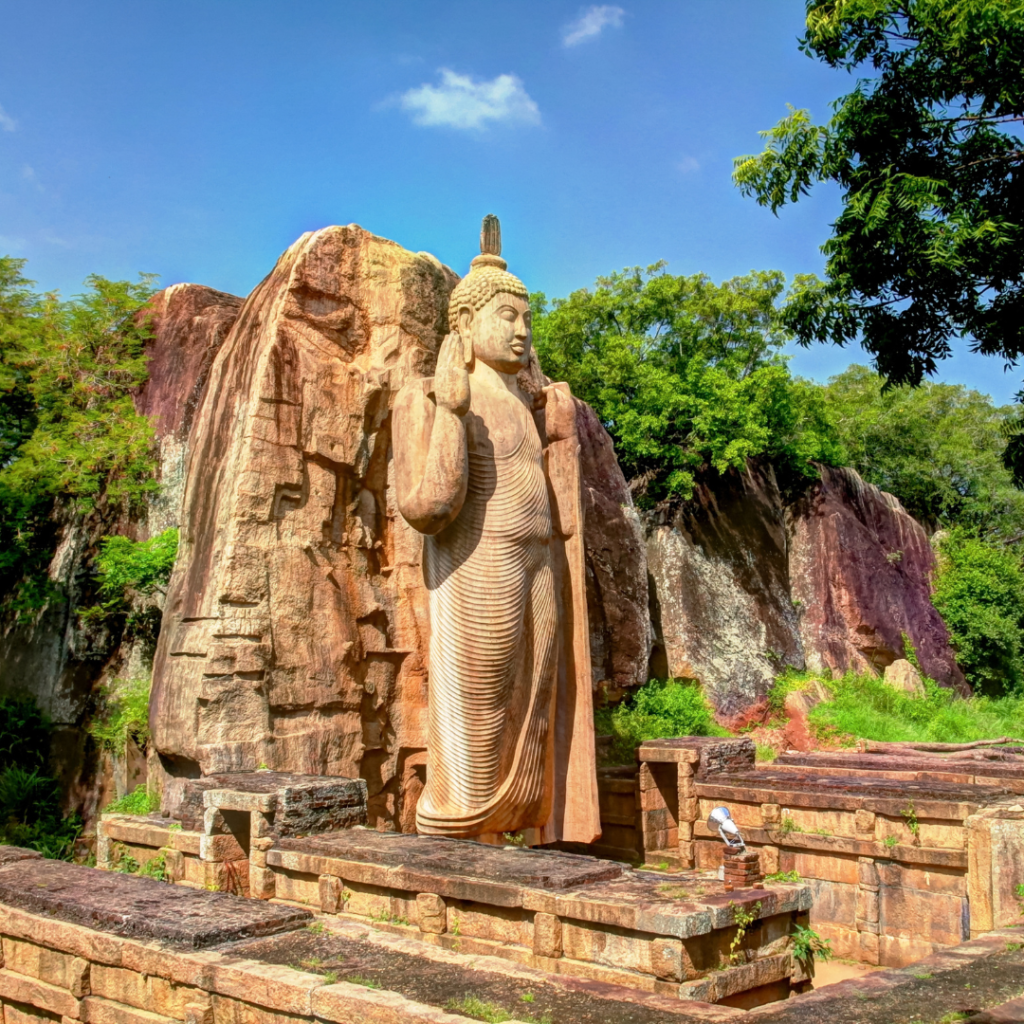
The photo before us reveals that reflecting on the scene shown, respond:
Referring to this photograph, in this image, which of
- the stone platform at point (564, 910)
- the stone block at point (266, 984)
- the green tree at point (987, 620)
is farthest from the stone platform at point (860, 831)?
the green tree at point (987, 620)

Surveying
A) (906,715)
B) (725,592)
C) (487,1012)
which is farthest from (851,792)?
(906,715)

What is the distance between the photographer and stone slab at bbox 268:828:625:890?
197 inches

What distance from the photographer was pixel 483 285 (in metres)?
8.05

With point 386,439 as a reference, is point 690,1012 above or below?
below

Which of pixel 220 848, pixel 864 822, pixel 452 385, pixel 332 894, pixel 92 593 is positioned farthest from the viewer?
pixel 92 593

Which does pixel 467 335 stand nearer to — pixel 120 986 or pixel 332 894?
pixel 332 894

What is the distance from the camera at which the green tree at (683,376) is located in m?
18.0

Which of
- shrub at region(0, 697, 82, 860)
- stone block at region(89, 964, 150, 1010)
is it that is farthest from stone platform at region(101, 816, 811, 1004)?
shrub at region(0, 697, 82, 860)

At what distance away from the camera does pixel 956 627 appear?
2147 cm

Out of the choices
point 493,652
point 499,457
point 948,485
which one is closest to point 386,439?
point 499,457

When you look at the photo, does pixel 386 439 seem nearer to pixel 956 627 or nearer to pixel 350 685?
pixel 350 685

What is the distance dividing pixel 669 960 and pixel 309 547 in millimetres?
4776

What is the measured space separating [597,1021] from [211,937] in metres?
1.63

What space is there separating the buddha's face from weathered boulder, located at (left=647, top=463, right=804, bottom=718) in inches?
A: 333
